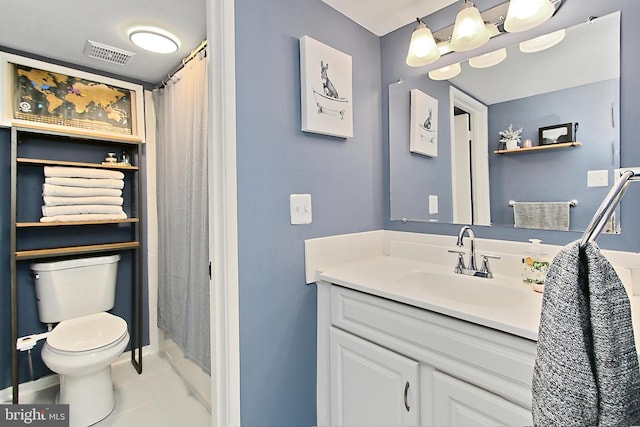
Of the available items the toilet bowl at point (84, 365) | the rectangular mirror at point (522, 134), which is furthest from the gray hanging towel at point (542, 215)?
the toilet bowl at point (84, 365)

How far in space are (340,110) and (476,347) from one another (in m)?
1.15

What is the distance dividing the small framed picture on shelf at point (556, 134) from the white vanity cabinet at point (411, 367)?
842 millimetres

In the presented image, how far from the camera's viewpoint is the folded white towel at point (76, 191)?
1820mm

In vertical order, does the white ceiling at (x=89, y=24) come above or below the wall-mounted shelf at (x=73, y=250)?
above

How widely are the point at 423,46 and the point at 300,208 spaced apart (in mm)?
999

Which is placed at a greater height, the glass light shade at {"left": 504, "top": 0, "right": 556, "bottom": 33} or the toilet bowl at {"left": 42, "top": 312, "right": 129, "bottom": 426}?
the glass light shade at {"left": 504, "top": 0, "right": 556, "bottom": 33}

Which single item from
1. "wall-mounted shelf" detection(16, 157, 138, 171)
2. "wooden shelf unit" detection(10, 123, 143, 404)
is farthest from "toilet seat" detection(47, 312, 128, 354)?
"wall-mounted shelf" detection(16, 157, 138, 171)

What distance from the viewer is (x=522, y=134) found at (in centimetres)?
129

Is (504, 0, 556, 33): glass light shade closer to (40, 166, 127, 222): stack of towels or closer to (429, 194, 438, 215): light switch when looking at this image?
(429, 194, 438, 215): light switch

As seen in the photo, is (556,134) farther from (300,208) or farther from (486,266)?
(300,208)

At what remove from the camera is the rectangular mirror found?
1109 mm

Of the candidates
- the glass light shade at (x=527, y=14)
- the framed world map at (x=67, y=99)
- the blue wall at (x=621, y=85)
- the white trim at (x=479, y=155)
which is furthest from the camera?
the framed world map at (x=67, y=99)

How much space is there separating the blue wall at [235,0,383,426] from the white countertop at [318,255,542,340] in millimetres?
227

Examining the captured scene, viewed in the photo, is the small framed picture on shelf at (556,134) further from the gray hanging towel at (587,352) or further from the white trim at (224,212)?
the white trim at (224,212)
